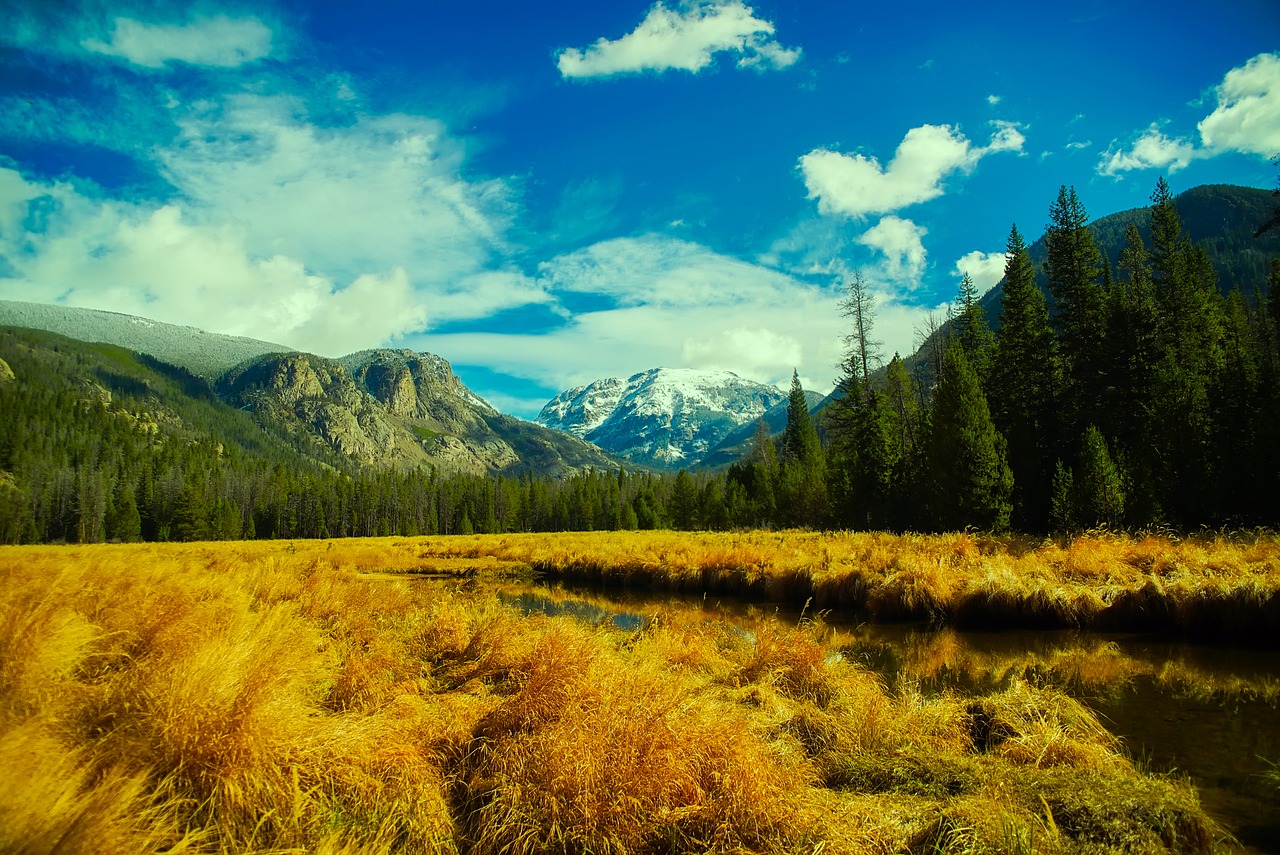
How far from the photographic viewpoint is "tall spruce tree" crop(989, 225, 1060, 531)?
28.7m

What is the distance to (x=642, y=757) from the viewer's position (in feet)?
13.8

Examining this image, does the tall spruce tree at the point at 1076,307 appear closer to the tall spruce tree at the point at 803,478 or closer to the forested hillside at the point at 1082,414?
the forested hillside at the point at 1082,414

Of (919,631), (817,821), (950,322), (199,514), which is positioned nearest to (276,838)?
(817,821)

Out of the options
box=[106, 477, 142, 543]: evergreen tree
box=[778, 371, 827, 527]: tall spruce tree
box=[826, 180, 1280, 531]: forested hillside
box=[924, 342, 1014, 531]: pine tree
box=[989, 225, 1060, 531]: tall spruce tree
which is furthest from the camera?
box=[106, 477, 142, 543]: evergreen tree

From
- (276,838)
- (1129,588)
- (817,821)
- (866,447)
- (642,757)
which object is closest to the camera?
(276,838)

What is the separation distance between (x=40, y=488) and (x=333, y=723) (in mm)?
131956

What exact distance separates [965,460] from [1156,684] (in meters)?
20.5

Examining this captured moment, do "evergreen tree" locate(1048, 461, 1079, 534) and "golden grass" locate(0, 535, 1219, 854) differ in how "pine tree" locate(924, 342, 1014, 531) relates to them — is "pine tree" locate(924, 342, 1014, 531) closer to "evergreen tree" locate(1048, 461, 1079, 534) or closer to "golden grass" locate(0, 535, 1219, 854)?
"evergreen tree" locate(1048, 461, 1079, 534)

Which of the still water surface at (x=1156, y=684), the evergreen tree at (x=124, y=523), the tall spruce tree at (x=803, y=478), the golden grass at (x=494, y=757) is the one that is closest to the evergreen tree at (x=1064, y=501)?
the still water surface at (x=1156, y=684)

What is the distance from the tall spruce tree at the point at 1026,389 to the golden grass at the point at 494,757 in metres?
27.1

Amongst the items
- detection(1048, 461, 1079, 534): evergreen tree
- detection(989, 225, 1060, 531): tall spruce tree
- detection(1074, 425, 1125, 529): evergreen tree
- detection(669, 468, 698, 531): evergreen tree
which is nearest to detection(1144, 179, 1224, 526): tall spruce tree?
detection(1074, 425, 1125, 529): evergreen tree

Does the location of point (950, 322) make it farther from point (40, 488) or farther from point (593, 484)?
point (40, 488)

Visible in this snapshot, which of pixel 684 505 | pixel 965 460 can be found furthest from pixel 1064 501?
pixel 684 505

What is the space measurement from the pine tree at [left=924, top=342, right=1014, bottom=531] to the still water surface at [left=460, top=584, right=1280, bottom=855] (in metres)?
15.9
